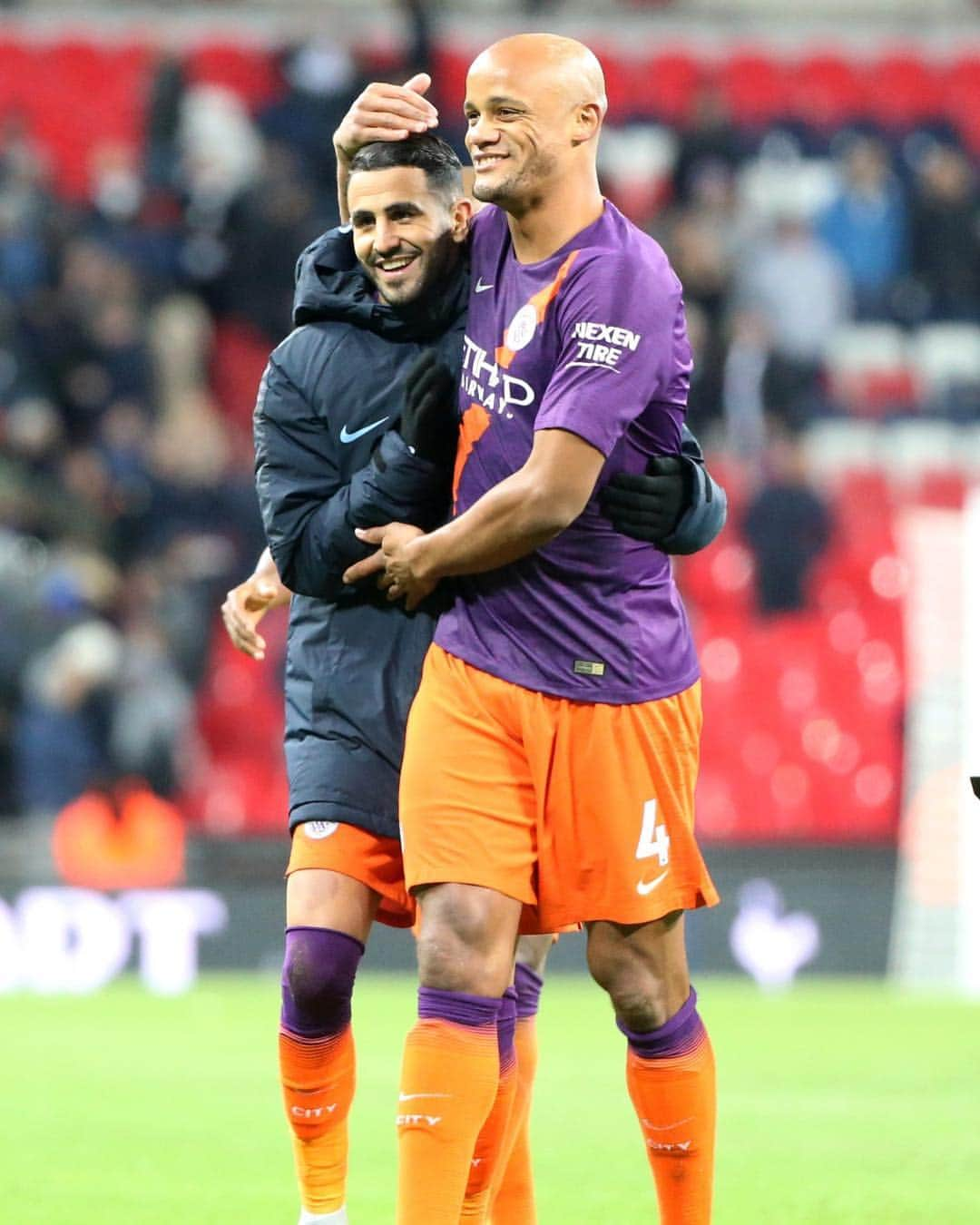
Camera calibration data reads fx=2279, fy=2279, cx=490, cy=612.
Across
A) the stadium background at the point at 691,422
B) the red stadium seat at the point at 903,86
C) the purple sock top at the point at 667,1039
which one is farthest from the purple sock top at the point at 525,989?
the red stadium seat at the point at 903,86

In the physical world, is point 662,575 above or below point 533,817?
above

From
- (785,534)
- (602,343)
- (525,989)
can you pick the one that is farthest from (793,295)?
(602,343)

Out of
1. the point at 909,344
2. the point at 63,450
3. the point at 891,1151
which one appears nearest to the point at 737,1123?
the point at 891,1151

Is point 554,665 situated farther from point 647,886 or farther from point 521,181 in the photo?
point 521,181

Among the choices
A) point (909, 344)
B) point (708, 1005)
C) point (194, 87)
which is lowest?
point (708, 1005)

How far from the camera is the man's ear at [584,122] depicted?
4.00 m

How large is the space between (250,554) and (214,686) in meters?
0.73

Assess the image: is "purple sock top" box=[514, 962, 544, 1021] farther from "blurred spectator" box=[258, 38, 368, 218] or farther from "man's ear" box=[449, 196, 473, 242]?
"blurred spectator" box=[258, 38, 368, 218]

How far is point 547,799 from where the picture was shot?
3.96m

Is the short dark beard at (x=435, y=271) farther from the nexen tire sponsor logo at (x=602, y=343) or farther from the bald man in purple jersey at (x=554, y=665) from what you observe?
the nexen tire sponsor logo at (x=602, y=343)

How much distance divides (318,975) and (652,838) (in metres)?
0.77

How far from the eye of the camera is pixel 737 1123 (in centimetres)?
657

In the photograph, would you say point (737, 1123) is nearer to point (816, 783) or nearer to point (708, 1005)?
point (708, 1005)

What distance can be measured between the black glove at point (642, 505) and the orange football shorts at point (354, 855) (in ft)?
2.82
